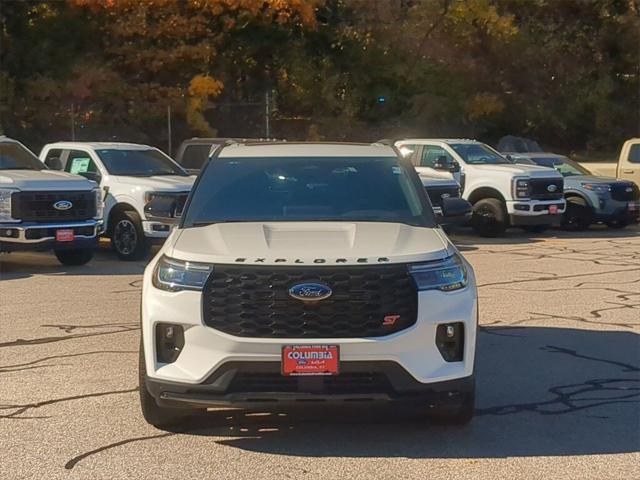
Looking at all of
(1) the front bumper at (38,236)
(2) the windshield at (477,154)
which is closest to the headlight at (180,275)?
(1) the front bumper at (38,236)

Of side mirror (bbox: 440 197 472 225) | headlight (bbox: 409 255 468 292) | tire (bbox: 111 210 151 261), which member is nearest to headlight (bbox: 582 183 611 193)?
tire (bbox: 111 210 151 261)

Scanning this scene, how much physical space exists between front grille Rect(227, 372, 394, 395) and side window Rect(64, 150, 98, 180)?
1191cm

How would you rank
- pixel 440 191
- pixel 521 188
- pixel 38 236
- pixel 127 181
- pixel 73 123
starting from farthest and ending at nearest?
pixel 73 123 < pixel 521 188 < pixel 440 191 < pixel 127 181 < pixel 38 236

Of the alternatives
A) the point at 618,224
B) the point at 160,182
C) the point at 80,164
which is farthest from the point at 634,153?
the point at 80,164

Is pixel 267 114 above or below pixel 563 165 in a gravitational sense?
above

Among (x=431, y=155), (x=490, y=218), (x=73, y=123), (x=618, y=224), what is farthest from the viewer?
(x=73, y=123)

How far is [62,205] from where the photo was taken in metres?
15.2

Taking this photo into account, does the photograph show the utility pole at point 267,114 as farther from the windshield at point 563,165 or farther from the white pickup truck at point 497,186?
the windshield at point 563,165

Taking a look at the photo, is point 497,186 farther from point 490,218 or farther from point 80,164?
point 80,164

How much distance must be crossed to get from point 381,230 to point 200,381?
162cm

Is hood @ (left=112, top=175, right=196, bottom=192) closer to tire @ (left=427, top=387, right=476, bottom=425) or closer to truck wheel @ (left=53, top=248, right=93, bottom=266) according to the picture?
truck wheel @ (left=53, top=248, right=93, bottom=266)

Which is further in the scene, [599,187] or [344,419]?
[599,187]

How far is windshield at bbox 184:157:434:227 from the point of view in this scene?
7.29m

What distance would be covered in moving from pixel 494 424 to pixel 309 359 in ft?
5.07
